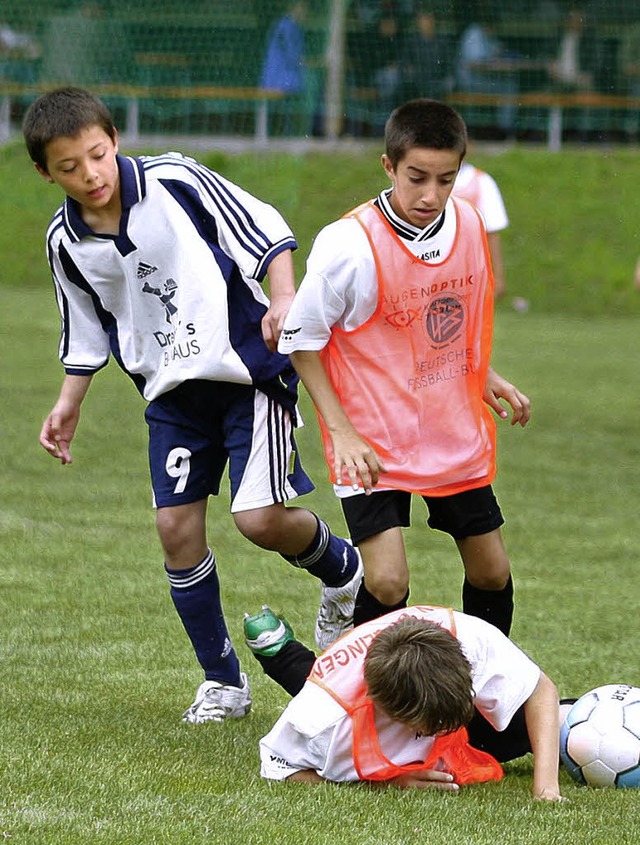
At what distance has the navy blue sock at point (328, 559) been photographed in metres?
4.39

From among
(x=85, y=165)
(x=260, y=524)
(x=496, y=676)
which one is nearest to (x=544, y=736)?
(x=496, y=676)

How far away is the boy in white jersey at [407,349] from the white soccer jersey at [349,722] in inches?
20.1

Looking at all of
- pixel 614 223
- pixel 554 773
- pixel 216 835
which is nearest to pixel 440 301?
pixel 554 773

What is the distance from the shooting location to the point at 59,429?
4.31 meters

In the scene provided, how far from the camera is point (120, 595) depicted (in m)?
5.53

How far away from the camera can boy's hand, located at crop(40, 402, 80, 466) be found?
4297mm

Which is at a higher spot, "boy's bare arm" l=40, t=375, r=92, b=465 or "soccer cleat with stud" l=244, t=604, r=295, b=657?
"boy's bare arm" l=40, t=375, r=92, b=465

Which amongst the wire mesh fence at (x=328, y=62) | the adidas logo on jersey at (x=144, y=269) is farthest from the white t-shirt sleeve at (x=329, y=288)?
the wire mesh fence at (x=328, y=62)

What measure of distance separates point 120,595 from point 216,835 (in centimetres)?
253

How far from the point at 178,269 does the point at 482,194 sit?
181 inches

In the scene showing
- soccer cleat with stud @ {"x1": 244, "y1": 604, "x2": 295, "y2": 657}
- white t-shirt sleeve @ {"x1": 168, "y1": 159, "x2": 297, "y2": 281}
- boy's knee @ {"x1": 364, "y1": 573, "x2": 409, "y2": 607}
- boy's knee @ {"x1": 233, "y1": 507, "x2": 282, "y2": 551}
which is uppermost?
white t-shirt sleeve @ {"x1": 168, "y1": 159, "x2": 297, "y2": 281}

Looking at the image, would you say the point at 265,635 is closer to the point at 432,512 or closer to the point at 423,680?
the point at 432,512

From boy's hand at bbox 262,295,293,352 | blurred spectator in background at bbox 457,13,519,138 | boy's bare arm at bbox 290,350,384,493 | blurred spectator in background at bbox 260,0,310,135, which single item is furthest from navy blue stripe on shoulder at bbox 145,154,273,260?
blurred spectator in background at bbox 457,13,519,138

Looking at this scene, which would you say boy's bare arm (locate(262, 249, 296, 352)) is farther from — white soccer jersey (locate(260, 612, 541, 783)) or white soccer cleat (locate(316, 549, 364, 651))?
white soccer jersey (locate(260, 612, 541, 783))
